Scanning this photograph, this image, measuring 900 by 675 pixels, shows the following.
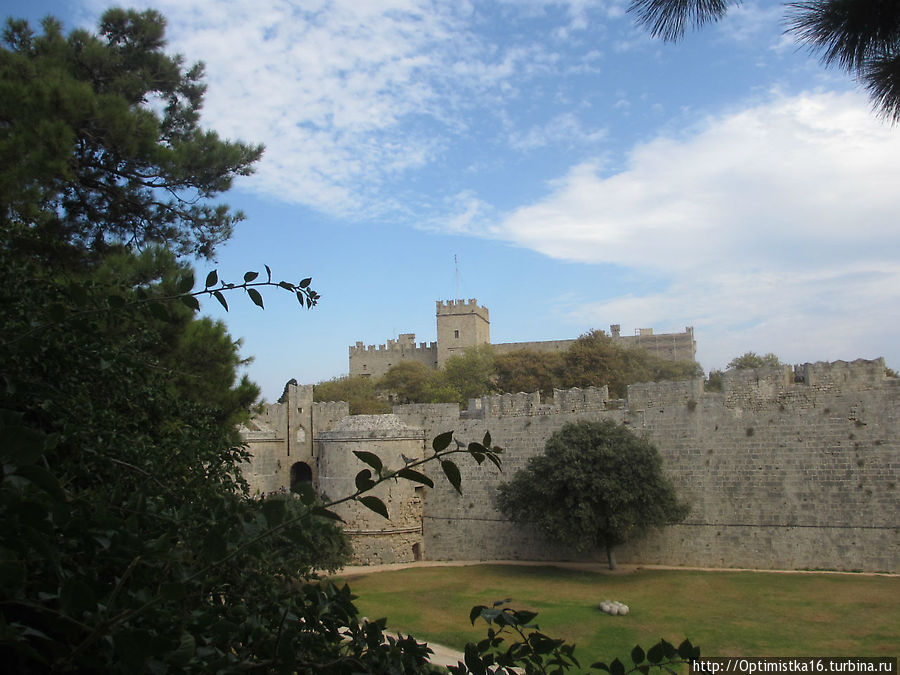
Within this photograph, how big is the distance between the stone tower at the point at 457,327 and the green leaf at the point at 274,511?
46.3 m

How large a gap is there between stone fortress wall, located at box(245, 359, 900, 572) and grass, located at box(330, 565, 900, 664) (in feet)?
2.62

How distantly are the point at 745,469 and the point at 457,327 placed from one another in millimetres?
35225

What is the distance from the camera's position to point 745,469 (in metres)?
14.0

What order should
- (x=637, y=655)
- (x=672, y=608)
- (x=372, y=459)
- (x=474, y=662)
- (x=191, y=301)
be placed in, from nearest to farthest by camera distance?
(x=372, y=459) < (x=474, y=662) < (x=637, y=655) < (x=191, y=301) < (x=672, y=608)

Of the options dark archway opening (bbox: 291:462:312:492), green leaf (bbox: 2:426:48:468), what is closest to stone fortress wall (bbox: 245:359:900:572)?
dark archway opening (bbox: 291:462:312:492)

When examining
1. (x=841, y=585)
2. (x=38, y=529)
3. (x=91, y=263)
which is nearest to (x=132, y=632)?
(x=38, y=529)

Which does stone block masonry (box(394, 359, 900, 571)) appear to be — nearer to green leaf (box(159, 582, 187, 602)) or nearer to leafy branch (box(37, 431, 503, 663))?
leafy branch (box(37, 431, 503, 663))

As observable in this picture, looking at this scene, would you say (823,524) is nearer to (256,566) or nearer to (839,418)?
(839,418)

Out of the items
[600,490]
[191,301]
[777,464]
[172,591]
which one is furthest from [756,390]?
[172,591]

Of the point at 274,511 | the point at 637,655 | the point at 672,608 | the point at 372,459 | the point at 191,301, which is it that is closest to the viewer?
the point at 372,459

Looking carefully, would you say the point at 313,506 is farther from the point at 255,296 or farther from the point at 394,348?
the point at 394,348

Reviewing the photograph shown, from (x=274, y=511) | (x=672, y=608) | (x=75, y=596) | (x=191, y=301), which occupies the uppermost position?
(x=191, y=301)

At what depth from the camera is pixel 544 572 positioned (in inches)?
590

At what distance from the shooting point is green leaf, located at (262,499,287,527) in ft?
5.14
